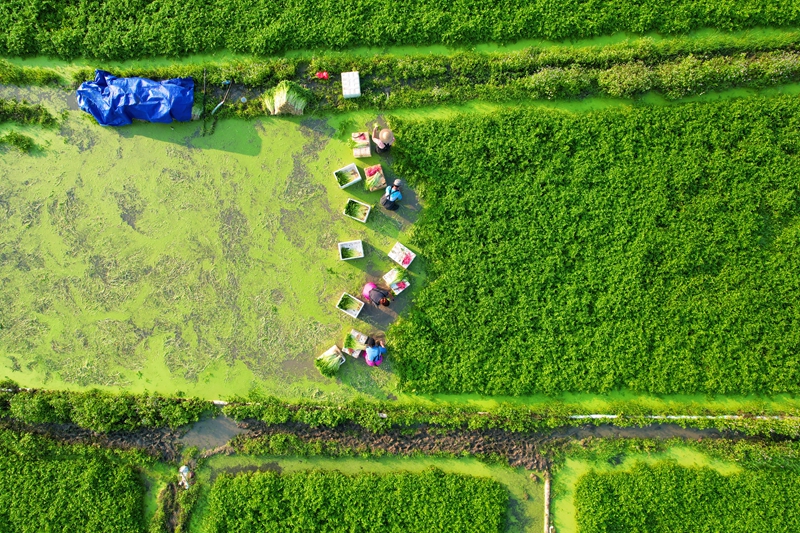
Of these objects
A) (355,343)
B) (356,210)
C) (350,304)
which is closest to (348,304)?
(350,304)

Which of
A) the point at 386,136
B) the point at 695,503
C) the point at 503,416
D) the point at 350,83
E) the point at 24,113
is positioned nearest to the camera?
the point at 695,503

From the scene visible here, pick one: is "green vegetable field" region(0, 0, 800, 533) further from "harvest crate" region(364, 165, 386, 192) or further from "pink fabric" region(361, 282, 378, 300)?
"pink fabric" region(361, 282, 378, 300)

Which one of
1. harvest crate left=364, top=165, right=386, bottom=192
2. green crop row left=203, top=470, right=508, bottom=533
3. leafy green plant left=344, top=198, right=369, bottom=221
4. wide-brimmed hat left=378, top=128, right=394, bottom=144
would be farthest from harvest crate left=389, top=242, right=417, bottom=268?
green crop row left=203, top=470, right=508, bottom=533

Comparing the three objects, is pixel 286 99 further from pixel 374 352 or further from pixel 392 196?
pixel 374 352

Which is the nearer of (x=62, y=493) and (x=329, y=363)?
(x=62, y=493)

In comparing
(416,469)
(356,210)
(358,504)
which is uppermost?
(356,210)

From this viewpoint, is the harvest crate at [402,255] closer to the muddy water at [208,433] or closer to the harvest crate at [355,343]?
the harvest crate at [355,343]
